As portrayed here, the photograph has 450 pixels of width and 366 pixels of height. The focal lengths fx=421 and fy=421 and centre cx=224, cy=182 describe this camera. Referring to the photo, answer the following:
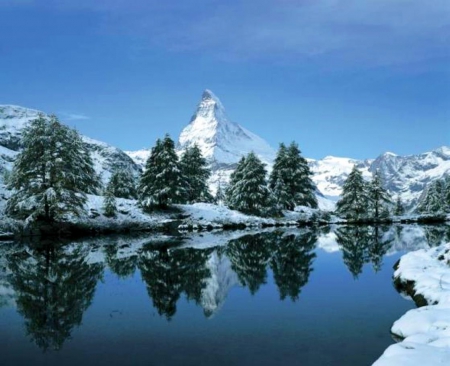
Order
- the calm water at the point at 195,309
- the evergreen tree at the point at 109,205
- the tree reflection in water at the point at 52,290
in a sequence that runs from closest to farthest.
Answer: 1. the calm water at the point at 195,309
2. the tree reflection in water at the point at 52,290
3. the evergreen tree at the point at 109,205

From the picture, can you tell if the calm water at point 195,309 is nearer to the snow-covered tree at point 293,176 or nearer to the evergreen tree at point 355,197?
the snow-covered tree at point 293,176

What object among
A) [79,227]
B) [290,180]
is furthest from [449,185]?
[79,227]

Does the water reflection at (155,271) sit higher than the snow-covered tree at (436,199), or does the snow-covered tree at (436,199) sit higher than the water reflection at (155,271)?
the snow-covered tree at (436,199)

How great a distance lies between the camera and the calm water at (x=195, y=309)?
8680 millimetres

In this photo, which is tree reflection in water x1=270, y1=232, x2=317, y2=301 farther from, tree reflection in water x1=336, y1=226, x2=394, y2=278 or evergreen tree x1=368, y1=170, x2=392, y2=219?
evergreen tree x1=368, y1=170, x2=392, y2=219

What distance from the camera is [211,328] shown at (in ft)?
34.2

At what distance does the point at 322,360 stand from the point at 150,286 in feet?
28.9

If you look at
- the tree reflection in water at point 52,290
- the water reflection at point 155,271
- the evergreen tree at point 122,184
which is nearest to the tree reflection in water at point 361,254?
the water reflection at point 155,271

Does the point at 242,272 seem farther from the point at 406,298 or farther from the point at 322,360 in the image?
the point at 322,360

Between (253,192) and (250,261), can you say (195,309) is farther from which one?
(253,192)

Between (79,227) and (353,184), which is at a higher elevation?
(353,184)

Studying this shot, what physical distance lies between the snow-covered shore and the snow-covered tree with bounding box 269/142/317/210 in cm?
4496

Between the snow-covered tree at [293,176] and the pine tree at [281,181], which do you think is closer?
the pine tree at [281,181]

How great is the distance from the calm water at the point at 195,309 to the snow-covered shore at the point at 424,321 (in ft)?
1.95
